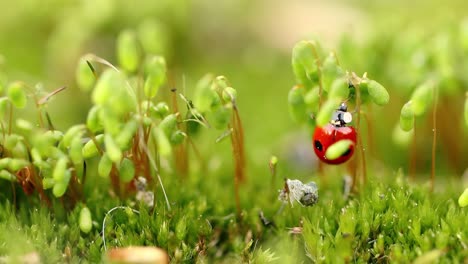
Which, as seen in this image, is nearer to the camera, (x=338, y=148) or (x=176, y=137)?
(x=338, y=148)

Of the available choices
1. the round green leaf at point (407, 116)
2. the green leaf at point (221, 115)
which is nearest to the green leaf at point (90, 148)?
the green leaf at point (221, 115)

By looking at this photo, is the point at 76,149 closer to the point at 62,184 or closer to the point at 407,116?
the point at 62,184

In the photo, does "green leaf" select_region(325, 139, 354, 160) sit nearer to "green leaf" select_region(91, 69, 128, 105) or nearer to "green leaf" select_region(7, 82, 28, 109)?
"green leaf" select_region(91, 69, 128, 105)

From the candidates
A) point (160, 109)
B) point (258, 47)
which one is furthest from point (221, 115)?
point (258, 47)

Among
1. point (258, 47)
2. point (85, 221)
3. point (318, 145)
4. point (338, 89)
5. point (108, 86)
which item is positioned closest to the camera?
point (108, 86)

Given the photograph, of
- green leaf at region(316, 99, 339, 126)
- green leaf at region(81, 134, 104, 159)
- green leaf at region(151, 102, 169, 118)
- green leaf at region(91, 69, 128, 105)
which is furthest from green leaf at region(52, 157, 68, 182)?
green leaf at region(316, 99, 339, 126)

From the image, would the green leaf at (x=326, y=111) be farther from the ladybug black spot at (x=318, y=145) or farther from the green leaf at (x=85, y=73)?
the green leaf at (x=85, y=73)
